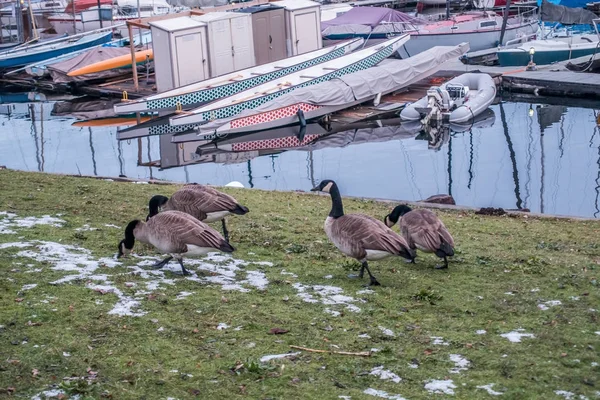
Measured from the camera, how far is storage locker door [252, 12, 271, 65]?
134ft

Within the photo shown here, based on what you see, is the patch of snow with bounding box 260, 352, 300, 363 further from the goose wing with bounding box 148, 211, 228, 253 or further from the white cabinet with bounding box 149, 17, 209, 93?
the white cabinet with bounding box 149, 17, 209, 93

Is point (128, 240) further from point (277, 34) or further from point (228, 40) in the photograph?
point (277, 34)

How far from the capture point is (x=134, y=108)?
35.4 metres

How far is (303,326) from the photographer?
8680mm

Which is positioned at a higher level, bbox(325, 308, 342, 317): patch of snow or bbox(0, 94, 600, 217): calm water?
bbox(325, 308, 342, 317): patch of snow

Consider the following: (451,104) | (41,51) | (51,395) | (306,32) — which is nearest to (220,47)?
(306,32)

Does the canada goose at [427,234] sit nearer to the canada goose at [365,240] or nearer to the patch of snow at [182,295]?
the canada goose at [365,240]

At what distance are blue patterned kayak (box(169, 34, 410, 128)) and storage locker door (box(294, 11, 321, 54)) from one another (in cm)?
270

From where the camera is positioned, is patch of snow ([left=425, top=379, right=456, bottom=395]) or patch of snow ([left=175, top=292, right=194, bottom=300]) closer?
patch of snow ([left=425, top=379, right=456, bottom=395])

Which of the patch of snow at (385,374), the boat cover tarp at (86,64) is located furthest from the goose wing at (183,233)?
the boat cover tarp at (86,64)

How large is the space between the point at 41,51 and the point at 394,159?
3028cm

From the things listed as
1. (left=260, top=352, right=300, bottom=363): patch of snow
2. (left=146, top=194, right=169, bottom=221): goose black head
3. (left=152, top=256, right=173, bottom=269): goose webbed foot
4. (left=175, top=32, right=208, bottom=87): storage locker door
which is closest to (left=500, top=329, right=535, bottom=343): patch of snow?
(left=260, top=352, right=300, bottom=363): patch of snow

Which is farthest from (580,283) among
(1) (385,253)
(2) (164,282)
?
(2) (164,282)

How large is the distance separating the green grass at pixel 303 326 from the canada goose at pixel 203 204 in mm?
573
